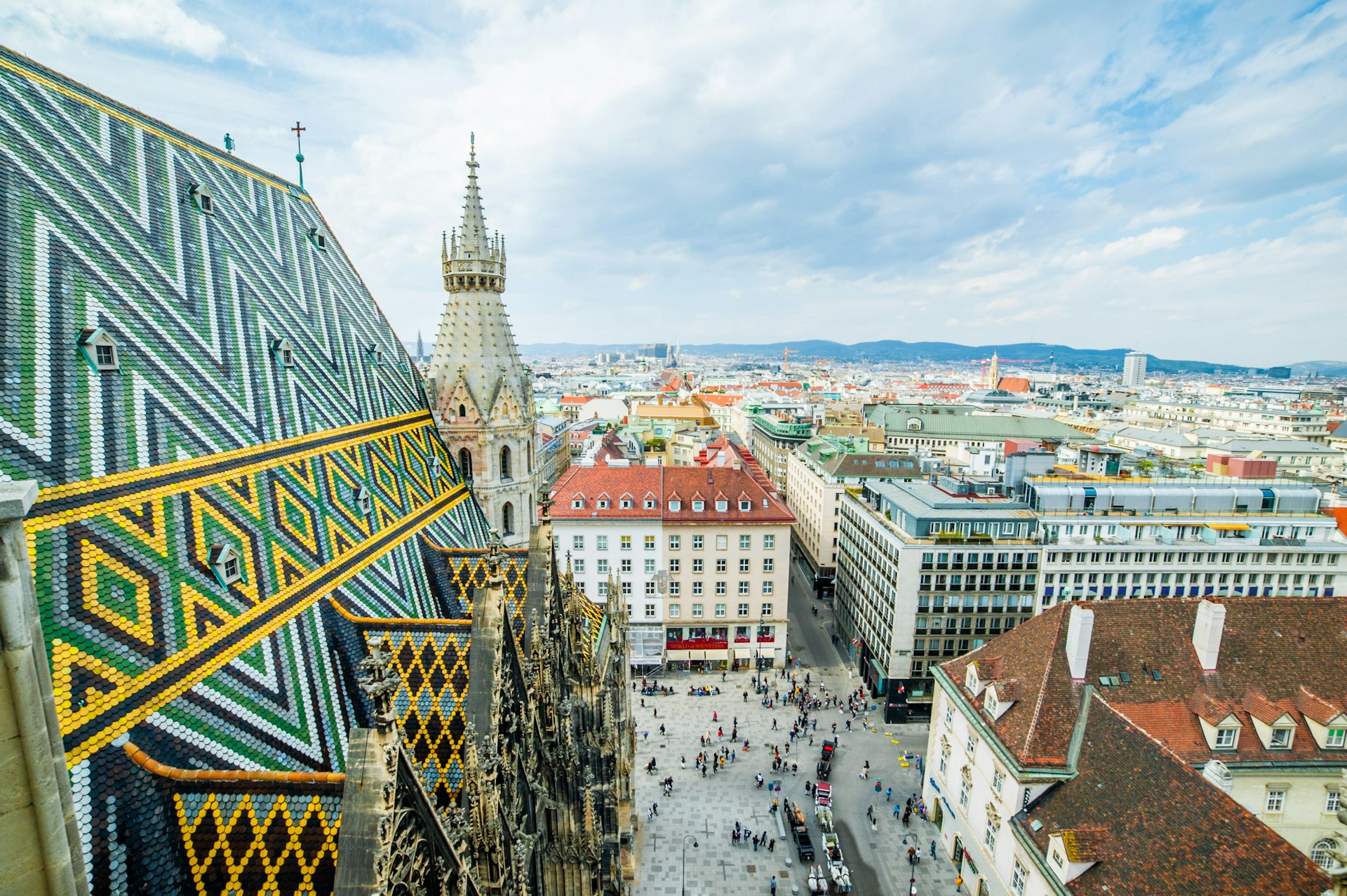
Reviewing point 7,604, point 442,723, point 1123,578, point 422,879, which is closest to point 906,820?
point 1123,578

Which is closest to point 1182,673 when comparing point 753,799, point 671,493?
point 753,799

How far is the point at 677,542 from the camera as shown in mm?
45594

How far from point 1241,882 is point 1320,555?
115 ft

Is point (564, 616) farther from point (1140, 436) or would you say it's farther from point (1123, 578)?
point (1140, 436)

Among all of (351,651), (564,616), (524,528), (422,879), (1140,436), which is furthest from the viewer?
(1140,436)

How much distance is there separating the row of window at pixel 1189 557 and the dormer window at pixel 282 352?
1613 inches

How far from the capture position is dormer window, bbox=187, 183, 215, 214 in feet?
58.6

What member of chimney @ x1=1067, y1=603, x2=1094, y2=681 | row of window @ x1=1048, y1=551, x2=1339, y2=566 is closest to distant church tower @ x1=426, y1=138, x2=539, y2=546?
chimney @ x1=1067, y1=603, x2=1094, y2=681

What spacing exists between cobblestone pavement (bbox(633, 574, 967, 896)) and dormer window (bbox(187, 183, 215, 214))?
29.3m

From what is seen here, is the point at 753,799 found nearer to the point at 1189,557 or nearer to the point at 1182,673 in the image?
the point at 1182,673

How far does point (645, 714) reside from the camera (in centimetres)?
4122

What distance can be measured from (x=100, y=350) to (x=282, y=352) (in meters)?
6.30

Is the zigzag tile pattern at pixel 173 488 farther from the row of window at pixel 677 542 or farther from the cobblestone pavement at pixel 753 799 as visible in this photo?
the row of window at pixel 677 542

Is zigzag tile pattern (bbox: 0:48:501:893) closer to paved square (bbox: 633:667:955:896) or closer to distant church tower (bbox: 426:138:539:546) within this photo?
distant church tower (bbox: 426:138:539:546)
